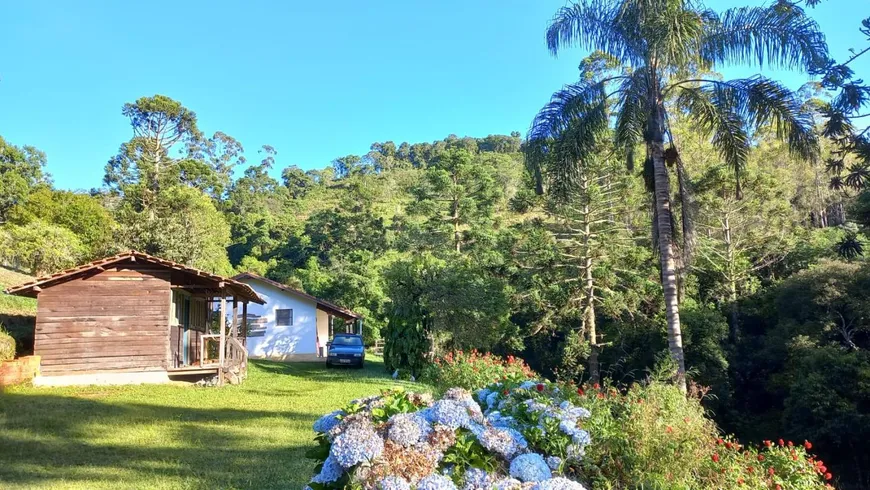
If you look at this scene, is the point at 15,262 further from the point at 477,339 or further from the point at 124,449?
the point at 124,449

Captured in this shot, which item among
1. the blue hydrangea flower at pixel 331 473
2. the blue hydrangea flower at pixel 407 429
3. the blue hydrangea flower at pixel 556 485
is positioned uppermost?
the blue hydrangea flower at pixel 407 429

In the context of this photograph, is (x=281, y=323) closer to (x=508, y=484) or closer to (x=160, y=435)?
(x=160, y=435)

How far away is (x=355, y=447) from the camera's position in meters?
3.09

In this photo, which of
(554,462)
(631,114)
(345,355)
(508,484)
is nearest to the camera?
(508,484)

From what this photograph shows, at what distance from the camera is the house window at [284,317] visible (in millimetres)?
25281

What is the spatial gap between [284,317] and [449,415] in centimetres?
2307

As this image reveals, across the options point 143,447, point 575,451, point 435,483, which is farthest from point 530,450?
point 143,447

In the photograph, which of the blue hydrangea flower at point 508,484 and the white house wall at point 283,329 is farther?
the white house wall at point 283,329

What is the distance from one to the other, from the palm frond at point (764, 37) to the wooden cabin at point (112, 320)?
40.6ft

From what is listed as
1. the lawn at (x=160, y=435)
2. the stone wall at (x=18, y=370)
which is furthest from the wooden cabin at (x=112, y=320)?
the lawn at (x=160, y=435)

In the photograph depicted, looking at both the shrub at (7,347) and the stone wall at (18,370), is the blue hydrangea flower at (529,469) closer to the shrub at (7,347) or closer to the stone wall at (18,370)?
the stone wall at (18,370)

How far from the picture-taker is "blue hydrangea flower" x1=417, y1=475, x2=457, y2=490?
284 cm

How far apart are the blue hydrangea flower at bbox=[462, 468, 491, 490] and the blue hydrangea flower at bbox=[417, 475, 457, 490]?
32 centimetres

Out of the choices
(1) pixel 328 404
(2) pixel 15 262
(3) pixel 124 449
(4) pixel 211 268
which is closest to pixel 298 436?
(3) pixel 124 449
